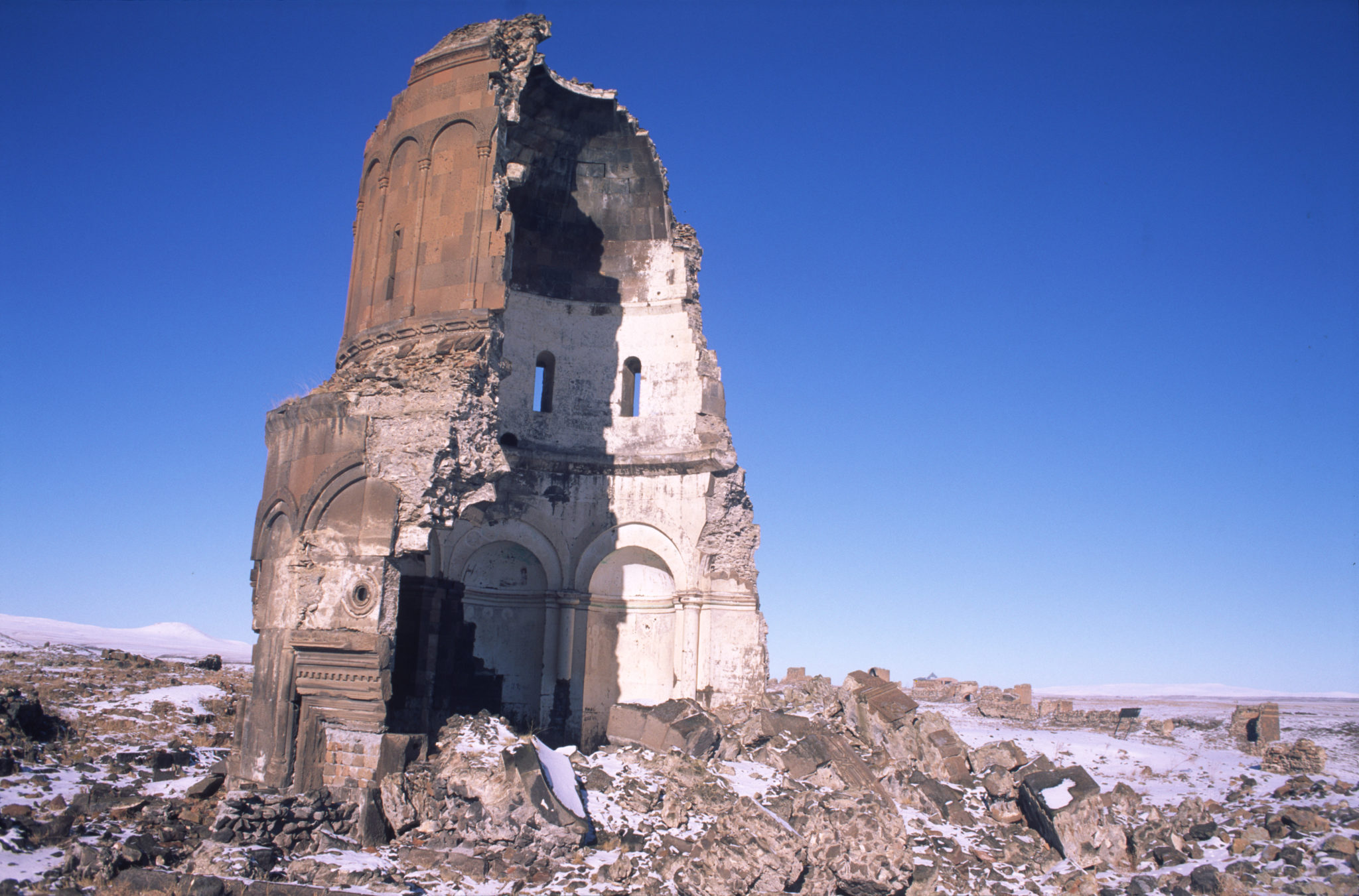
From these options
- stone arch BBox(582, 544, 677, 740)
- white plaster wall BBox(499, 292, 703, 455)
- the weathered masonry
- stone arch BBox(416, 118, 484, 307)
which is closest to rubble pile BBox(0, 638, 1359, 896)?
the weathered masonry

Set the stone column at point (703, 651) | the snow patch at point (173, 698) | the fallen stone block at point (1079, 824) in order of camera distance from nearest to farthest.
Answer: the fallen stone block at point (1079, 824) → the snow patch at point (173, 698) → the stone column at point (703, 651)

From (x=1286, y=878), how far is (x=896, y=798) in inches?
149

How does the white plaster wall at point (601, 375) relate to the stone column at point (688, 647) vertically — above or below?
above

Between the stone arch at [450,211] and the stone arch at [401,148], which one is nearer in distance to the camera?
the stone arch at [450,211]

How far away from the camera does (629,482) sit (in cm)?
1434

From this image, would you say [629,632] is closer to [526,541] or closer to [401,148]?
[526,541]

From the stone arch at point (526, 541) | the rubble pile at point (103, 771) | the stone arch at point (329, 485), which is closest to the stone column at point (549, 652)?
the stone arch at point (526, 541)

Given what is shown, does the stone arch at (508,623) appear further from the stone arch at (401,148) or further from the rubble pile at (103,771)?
Result: the stone arch at (401,148)

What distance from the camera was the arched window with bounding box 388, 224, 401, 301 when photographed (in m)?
11.9

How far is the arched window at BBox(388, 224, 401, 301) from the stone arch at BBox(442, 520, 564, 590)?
3.57m

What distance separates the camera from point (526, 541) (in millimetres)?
14000

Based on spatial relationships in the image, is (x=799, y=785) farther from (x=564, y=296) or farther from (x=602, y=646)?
(x=564, y=296)

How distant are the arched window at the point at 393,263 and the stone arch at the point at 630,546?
184 inches

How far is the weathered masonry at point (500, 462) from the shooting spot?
9812 millimetres
